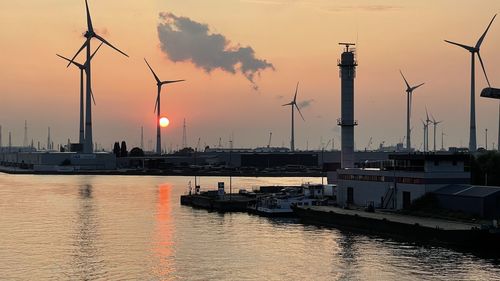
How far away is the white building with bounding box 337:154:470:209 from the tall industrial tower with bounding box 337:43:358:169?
70.1ft

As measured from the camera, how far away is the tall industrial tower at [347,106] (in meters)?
116

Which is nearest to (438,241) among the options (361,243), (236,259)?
(361,243)

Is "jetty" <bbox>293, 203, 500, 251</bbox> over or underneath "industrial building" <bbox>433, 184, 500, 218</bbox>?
underneath

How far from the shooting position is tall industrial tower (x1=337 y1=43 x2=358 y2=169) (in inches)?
4560

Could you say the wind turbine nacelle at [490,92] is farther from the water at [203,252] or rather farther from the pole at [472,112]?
the pole at [472,112]

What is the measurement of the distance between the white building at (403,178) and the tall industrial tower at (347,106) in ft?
70.1

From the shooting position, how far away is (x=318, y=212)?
89812mm

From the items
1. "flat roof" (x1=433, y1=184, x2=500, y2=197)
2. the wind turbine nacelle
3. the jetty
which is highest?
the wind turbine nacelle

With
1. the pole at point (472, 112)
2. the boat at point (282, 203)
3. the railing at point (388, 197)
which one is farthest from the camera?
the pole at point (472, 112)

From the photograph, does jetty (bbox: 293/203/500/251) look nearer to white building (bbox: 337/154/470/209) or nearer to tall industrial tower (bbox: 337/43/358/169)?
white building (bbox: 337/154/470/209)

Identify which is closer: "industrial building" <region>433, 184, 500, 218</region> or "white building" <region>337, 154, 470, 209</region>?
"industrial building" <region>433, 184, 500, 218</region>

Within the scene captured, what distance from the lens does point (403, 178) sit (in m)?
83.9

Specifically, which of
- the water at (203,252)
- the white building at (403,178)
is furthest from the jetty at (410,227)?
the white building at (403,178)

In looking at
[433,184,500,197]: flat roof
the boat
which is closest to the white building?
[433,184,500,197]: flat roof
